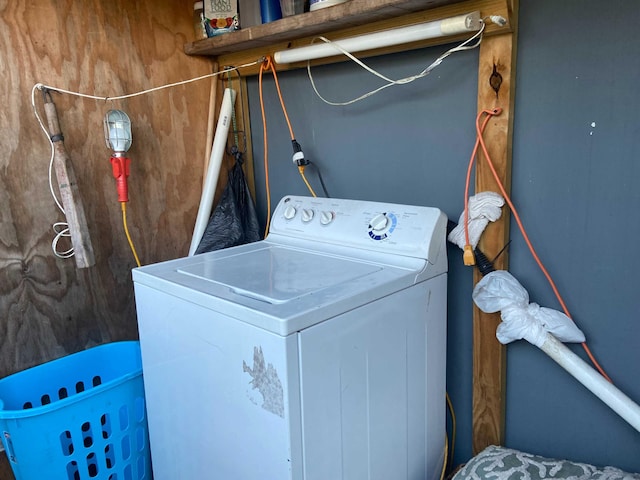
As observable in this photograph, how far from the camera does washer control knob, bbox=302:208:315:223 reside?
4.94 feet

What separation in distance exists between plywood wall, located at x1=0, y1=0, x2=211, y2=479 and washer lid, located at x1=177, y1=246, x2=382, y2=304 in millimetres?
502

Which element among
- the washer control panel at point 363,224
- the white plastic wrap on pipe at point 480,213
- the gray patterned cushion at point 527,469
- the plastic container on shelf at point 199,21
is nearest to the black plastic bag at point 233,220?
the washer control panel at point 363,224

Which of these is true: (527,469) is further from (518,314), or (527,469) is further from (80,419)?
(80,419)

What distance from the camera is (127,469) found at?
145cm

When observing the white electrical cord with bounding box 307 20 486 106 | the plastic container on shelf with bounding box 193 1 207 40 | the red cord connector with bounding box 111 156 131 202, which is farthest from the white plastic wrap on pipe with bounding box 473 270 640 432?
the plastic container on shelf with bounding box 193 1 207 40

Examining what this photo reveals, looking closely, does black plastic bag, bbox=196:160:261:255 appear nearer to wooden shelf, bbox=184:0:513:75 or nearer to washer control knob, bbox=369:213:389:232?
wooden shelf, bbox=184:0:513:75

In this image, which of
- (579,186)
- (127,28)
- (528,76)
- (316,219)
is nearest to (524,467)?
(579,186)

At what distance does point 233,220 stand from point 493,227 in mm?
962

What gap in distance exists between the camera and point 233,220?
1.83m

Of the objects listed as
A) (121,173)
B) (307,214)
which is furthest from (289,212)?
(121,173)

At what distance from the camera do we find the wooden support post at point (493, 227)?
4.02ft

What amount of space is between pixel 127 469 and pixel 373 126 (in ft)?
4.33

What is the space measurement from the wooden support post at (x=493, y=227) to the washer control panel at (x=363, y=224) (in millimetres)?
162

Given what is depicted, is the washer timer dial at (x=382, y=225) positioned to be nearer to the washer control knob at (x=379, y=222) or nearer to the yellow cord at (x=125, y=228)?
the washer control knob at (x=379, y=222)
